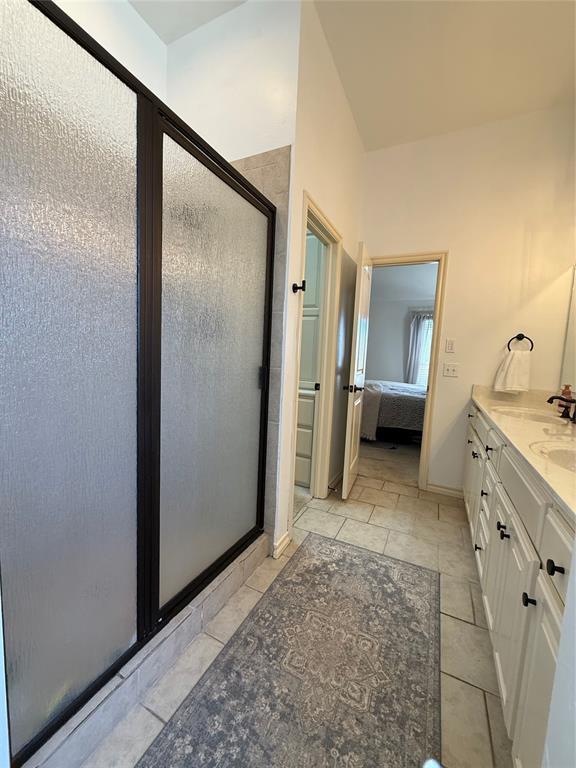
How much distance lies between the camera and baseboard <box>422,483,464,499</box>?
272 centimetres

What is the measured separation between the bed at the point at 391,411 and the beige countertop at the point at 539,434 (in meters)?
1.44

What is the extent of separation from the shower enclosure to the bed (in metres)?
3.13

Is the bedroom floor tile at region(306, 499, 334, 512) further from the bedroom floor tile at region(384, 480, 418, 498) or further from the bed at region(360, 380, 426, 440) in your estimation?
the bed at region(360, 380, 426, 440)

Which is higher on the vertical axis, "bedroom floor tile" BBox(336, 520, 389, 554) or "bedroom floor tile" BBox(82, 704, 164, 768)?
"bedroom floor tile" BBox(82, 704, 164, 768)

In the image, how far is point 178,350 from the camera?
116 centimetres

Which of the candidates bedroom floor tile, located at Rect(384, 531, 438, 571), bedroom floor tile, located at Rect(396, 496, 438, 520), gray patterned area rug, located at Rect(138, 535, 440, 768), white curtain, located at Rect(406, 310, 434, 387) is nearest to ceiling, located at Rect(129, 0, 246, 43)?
gray patterned area rug, located at Rect(138, 535, 440, 768)

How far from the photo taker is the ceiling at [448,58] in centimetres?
163

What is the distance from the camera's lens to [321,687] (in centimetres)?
114

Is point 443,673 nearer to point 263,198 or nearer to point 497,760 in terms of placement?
point 497,760

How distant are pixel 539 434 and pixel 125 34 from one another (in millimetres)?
2911

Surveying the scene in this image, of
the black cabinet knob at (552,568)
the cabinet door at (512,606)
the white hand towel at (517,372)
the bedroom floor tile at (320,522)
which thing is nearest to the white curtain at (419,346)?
the white hand towel at (517,372)

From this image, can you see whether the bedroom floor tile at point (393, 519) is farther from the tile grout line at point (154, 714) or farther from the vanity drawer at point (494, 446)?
the tile grout line at point (154, 714)

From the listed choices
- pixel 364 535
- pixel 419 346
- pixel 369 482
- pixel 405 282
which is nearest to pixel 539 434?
pixel 364 535

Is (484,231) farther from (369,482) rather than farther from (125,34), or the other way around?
(125,34)
